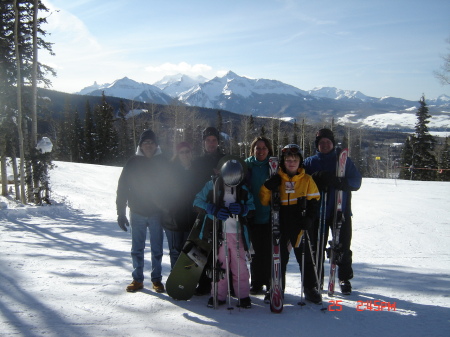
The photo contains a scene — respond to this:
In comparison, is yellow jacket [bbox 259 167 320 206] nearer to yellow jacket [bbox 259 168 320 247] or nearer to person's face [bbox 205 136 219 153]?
yellow jacket [bbox 259 168 320 247]

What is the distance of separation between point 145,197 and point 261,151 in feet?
5.38

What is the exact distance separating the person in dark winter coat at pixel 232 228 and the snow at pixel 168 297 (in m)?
0.29

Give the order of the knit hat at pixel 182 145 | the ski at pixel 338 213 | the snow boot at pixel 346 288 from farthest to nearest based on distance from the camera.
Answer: the knit hat at pixel 182 145, the snow boot at pixel 346 288, the ski at pixel 338 213

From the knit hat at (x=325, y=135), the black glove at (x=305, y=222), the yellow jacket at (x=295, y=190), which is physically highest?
the knit hat at (x=325, y=135)

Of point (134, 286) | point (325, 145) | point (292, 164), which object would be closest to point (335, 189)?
point (325, 145)

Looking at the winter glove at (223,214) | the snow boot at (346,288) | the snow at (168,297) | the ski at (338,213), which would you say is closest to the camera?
the snow at (168,297)

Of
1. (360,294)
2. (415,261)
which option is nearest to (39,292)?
(360,294)

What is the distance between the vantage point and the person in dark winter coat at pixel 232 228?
3486mm

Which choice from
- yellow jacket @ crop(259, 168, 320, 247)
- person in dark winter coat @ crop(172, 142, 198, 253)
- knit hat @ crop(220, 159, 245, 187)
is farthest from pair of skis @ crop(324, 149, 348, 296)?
person in dark winter coat @ crop(172, 142, 198, 253)

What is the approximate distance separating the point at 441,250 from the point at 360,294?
3.86 metres

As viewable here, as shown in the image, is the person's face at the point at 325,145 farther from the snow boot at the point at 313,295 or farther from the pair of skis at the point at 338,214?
the snow boot at the point at 313,295

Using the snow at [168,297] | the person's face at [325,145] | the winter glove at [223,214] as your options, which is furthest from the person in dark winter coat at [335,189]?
the winter glove at [223,214]

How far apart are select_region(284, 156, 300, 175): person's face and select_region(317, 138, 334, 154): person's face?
73cm

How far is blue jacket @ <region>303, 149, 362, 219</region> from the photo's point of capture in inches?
159
